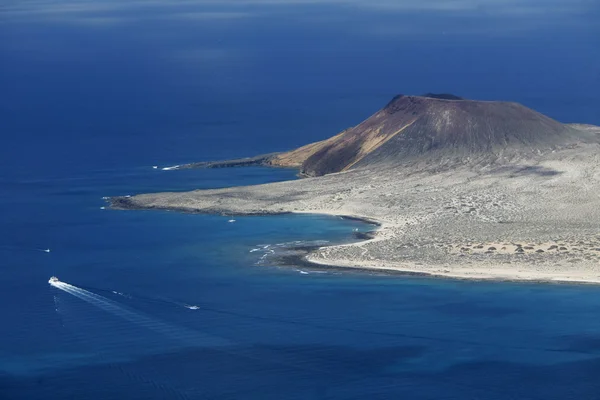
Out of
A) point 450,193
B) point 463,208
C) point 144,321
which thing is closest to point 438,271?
point 463,208

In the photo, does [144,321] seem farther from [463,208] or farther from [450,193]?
[450,193]

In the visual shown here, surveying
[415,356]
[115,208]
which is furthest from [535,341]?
[115,208]

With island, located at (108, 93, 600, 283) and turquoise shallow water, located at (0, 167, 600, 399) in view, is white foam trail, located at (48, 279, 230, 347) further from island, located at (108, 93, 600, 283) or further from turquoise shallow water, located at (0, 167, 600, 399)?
island, located at (108, 93, 600, 283)

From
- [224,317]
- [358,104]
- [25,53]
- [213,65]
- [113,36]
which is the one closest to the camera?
[224,317]

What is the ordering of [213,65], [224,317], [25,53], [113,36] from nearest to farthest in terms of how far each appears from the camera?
[224,317] → [213,65] → [25,53] → [113,36]

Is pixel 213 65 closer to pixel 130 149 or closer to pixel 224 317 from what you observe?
pixel 130 149

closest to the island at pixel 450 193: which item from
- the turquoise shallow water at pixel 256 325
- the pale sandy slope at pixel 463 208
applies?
the pale sandy slope at pixel 463 208

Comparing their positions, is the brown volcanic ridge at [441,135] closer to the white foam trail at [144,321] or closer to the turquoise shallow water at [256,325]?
the turquoise shallow water at [256,325]
